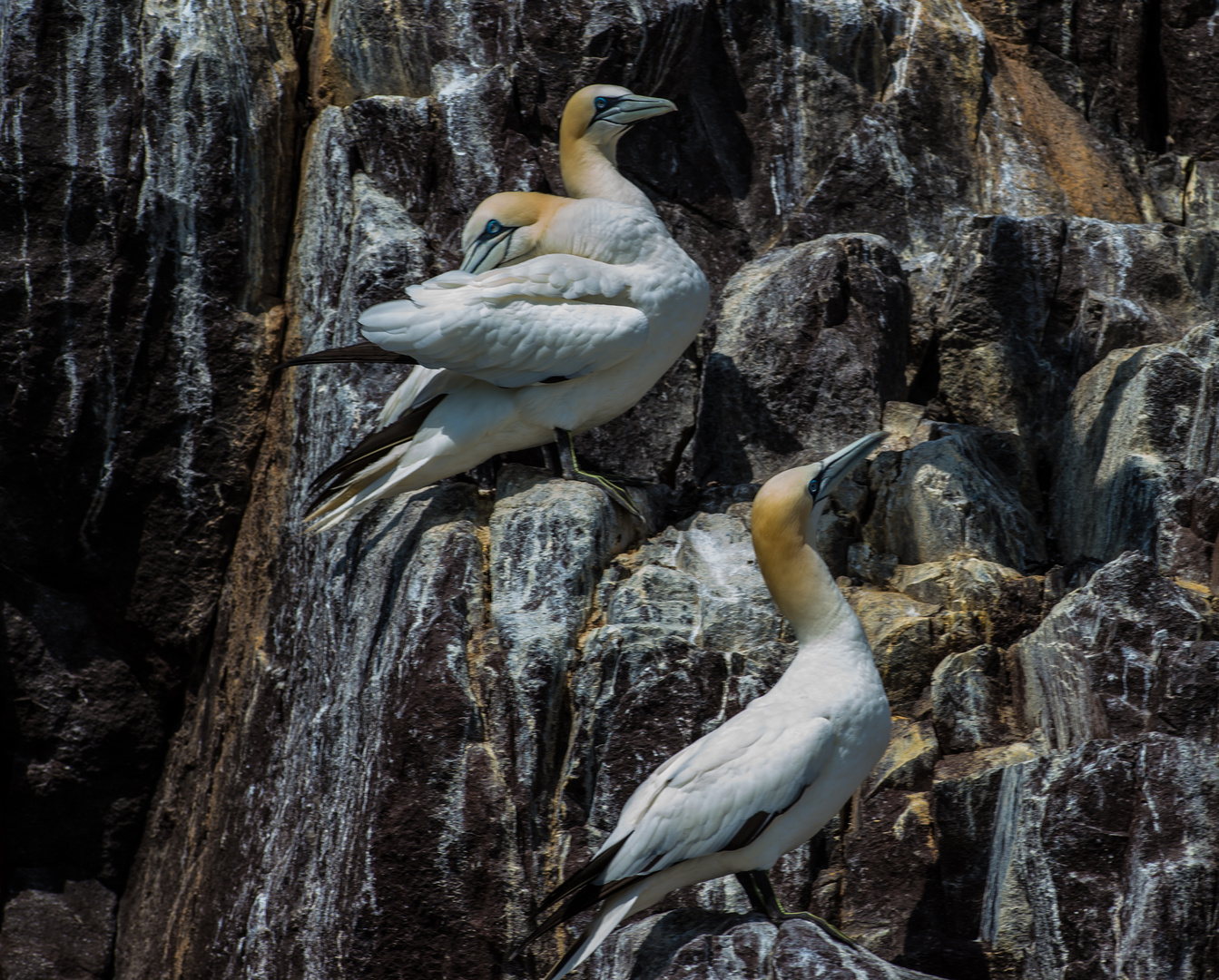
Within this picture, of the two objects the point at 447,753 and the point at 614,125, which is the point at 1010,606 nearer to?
the point at 447,753

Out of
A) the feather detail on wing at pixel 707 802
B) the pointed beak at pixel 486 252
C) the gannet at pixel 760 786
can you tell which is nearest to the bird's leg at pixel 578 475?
the pointed beak at pixel 486 252

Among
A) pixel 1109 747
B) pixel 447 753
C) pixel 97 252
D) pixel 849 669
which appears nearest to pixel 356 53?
pixel 97 252

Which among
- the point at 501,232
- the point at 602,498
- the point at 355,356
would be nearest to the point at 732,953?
the point at 602,498

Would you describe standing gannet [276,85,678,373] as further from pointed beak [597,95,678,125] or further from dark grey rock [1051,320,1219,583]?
dark grey rock [1051,320,1219,583]

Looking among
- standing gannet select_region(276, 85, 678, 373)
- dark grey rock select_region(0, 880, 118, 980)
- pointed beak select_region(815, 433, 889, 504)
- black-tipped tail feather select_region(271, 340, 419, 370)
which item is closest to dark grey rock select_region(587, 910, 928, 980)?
pointed beak select_region(815, 433, 889, 504)

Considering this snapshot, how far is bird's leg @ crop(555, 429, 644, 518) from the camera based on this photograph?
5.89 m

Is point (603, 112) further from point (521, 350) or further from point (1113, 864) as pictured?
point (1113, 864)

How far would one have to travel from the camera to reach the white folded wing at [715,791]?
436 centimetres

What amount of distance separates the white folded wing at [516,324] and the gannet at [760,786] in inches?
54.7

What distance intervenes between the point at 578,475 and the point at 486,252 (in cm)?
115

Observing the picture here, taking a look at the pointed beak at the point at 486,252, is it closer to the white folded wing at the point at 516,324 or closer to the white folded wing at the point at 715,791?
the white folded wing at the point at 516,324

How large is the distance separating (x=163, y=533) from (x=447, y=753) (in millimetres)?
3096

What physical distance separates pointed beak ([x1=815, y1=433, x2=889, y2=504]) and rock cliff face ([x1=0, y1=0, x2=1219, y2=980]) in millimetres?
755

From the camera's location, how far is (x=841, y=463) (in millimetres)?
5238
